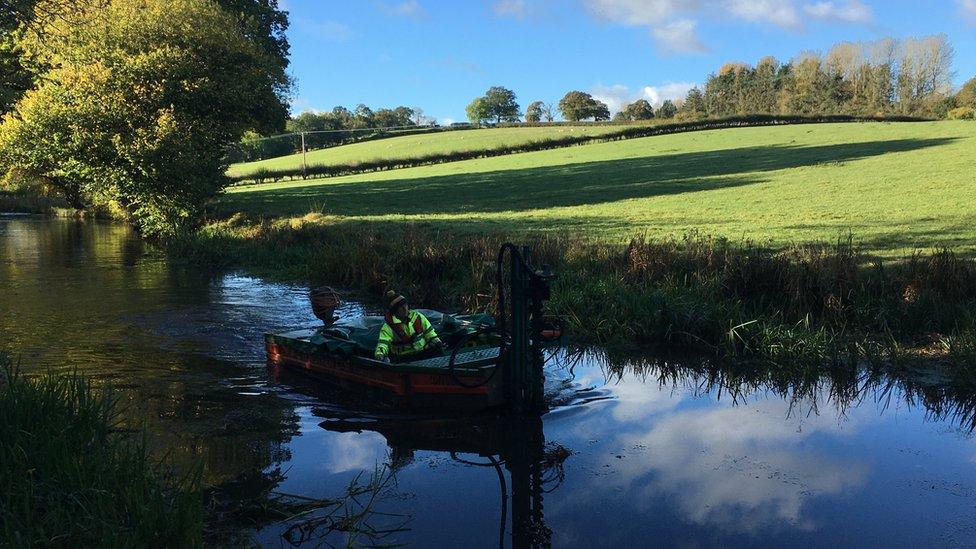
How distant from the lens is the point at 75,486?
4.91 meters

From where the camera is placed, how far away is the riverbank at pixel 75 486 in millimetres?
4355

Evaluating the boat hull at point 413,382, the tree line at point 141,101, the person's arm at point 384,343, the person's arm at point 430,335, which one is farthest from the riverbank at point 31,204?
the person's arm at point 430,335

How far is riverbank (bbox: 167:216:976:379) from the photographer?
10742mm

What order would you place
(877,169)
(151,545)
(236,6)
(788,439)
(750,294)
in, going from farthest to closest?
(236,6), (877,169), (750,294), (788,439), (151,545)

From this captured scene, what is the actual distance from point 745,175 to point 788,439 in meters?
28.6

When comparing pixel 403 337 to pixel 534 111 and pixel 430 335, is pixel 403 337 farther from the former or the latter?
pixel 534 111

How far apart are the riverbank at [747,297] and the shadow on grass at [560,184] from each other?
13.6m

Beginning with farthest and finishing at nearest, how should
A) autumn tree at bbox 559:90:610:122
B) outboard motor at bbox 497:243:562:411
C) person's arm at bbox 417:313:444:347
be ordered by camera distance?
autumn tree at bbox 559:90:610:122 → person's arm at bbox 417:313:444:347 → outboard motor at bbox 497:243:562:411

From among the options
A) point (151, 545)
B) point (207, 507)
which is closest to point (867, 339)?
point (207, 507)

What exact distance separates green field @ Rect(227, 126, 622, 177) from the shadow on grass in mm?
19247

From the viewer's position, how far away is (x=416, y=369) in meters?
8.20

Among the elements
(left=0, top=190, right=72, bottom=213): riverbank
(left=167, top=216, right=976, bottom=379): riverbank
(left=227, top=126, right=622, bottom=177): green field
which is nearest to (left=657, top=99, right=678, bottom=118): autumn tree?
(left=227, top=126, right=622, bottom=177): green field

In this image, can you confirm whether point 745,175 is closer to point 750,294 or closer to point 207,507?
point 750,294

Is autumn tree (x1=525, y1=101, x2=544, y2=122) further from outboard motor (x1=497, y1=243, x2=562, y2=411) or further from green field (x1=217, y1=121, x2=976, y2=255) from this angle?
outboard motor (x1=497, y1=243, x2=562, y2=411)
